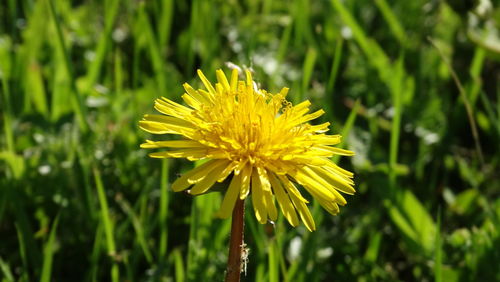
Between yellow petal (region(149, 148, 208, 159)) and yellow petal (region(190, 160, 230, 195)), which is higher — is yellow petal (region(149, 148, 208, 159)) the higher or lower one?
the higher one

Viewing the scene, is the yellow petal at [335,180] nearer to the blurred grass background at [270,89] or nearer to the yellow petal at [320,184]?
the yellow petal at [320,184]

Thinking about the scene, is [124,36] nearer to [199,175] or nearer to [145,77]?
[145,77]

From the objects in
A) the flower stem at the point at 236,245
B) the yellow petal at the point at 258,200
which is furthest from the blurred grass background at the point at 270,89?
the yellow petal at the point at 258,200

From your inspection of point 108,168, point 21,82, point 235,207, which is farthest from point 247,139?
point 21,82

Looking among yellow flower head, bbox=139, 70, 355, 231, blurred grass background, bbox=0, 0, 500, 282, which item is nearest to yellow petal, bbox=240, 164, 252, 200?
yellow flower head, bbox=139, 70, 355, 231

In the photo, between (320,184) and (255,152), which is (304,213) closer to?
(320,184)

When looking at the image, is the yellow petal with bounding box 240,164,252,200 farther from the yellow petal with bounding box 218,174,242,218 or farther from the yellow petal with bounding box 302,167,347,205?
the yellow petal with bounding box 302,167,347,205

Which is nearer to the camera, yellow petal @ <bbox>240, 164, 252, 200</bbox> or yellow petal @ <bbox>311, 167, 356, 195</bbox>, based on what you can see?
yellow petal @ <bbox>240, 164, 252, 200</bbox>
